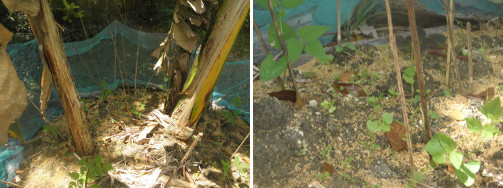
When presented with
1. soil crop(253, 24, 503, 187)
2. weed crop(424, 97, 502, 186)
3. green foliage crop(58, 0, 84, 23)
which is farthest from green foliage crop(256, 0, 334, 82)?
green foliage crop(58, 0, 84, 23)

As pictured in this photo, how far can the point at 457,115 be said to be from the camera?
1433 mm

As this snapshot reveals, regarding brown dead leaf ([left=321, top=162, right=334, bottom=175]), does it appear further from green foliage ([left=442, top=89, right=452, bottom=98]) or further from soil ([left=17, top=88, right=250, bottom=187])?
green foliage ([left=442, top=89, right=452, bottom=98])

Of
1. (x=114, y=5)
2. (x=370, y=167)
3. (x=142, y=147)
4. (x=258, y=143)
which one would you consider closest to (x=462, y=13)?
(x=370, y=167)

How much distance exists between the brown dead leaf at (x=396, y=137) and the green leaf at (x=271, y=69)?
39cm

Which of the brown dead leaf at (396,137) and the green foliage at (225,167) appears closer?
the brown dead leaf at (396,137)

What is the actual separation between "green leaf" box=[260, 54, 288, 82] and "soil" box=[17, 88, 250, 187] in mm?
280

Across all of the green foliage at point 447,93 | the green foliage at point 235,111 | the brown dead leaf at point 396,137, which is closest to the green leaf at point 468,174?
the brown dead leaf at point 396,137

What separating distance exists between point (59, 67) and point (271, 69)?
68 centimetres

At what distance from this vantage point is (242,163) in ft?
5.71

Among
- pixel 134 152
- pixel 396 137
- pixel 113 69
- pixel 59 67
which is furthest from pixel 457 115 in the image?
pixel 113 69

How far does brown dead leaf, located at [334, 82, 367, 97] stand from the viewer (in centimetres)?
153

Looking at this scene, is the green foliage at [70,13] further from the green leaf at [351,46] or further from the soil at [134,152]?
the green leaf at [351,46]

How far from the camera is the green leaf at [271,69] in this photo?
1320mm

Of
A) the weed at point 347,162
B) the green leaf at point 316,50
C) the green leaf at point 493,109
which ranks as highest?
the green leaf at point 316,50
